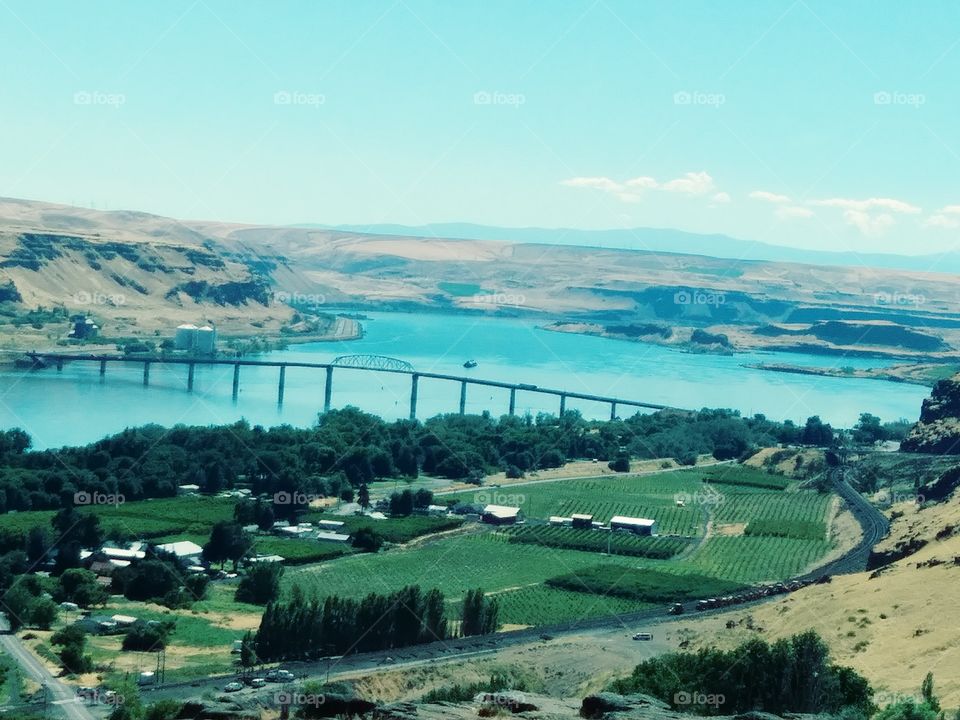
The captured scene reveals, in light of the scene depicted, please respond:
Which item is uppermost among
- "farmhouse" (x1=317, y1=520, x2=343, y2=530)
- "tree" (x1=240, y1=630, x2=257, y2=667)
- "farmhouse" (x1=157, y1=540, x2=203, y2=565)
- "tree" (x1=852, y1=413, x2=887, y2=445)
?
"tree" (x1=852, y1=413, x2=887, y2=445)

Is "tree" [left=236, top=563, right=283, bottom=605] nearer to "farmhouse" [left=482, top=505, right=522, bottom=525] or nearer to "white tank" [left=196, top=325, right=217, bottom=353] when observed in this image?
"farmhouse" [left=482, top=505, right=522, bottom=525]

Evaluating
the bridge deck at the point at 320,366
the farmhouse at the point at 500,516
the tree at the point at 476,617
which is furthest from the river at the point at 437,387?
the tree at the point at 476,617

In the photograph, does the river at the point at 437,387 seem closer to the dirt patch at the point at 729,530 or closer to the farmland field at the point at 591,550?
the farmland field at the point at 591,550

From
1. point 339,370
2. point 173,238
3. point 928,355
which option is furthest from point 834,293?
point 339,370

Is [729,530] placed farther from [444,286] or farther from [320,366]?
[444,286]

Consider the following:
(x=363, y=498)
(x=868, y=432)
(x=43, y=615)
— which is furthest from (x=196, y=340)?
(x=43, y=615)

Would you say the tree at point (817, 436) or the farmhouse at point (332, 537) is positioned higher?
the tree at point (817, 436)

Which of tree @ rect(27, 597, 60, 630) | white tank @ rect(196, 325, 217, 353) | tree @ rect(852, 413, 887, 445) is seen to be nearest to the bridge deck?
white tank @ rect(196, 325, 217, 353)
